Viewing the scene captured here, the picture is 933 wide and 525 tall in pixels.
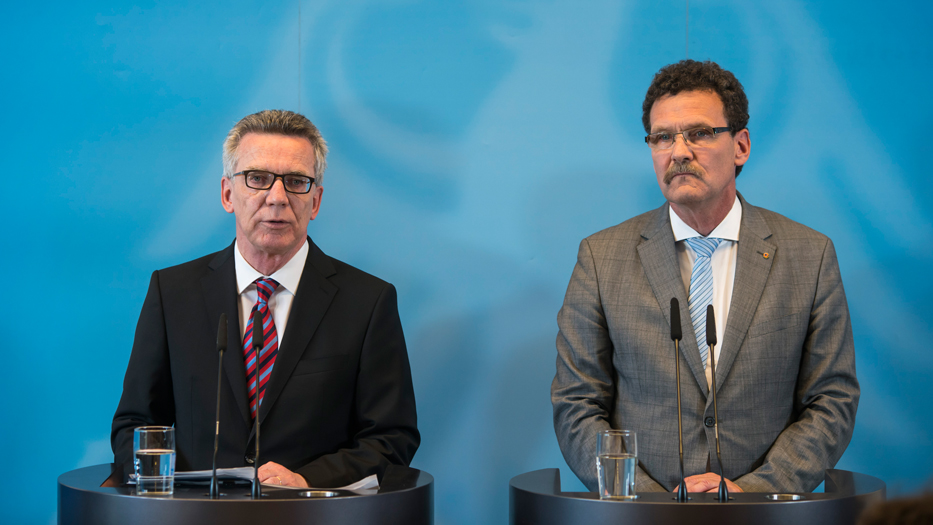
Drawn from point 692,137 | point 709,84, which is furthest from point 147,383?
point 709,84

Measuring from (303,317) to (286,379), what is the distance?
0.64 ft

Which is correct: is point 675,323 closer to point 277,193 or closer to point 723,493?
point 723,493

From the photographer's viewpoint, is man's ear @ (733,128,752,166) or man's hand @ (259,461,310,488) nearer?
man's hand @ (259,461,310,488)

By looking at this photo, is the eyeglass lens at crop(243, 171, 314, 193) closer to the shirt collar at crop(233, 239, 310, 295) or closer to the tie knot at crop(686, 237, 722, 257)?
the shirt collar at crop(233, 239, 310, 295)

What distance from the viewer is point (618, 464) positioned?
5.78 ft

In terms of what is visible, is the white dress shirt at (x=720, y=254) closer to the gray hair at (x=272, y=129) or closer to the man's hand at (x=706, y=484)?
the man's hand at (x=706, y=484)

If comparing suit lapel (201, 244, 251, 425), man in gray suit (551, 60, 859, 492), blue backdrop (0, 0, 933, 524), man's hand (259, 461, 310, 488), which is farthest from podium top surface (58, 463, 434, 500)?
blue backdrop (0, 0, 933, 524)

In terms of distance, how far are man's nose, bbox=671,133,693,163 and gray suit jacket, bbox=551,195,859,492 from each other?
0.23m

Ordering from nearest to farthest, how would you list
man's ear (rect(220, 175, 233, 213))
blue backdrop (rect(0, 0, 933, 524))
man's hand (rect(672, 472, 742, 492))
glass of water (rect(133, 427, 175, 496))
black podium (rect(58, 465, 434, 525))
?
1. black podium (rect(58, 465, 434, 525))
2. glass of water (rect(133, 427, 175, 496))
3. man's hand (rect(672, 472, 742, 492))
4. man's ear (rect(220, 175, 233, 213))
5. blue backdrop (rect(0, 0, 933, 524))

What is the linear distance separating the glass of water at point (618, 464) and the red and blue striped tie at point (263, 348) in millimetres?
1044

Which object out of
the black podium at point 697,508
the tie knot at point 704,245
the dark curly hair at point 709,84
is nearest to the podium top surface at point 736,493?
the black podium at point 697,508

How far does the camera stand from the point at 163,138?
3.01 meters

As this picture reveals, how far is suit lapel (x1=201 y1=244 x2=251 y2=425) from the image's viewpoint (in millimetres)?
2312

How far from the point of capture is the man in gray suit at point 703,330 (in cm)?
224
